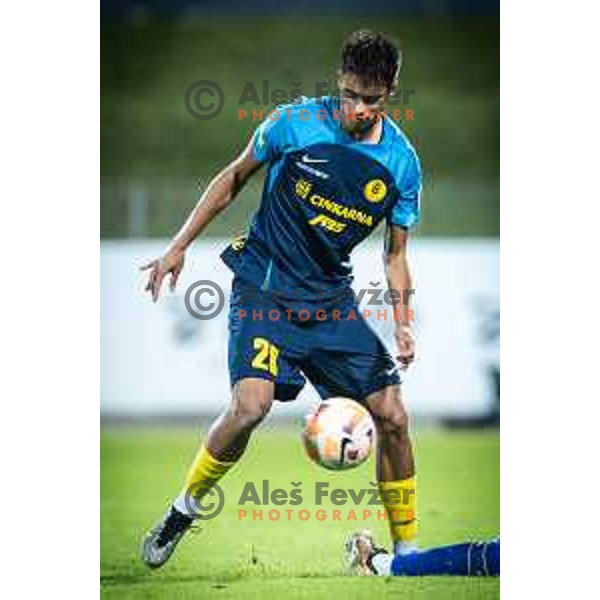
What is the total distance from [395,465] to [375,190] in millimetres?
1039

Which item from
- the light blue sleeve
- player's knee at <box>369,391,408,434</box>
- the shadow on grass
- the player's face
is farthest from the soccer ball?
the player's face

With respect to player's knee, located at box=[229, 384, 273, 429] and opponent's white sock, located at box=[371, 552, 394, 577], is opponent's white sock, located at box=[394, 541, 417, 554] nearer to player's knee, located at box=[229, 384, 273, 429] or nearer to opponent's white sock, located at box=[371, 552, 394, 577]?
opponent's white sock, located at box=[371, 552, 394, 577]

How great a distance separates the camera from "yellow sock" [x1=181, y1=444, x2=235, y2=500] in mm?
6789

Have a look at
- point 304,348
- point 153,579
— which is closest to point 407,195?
point 304,348

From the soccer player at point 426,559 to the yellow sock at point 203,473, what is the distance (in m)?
0.55

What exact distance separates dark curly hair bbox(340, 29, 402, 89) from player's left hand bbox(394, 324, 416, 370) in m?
0.91

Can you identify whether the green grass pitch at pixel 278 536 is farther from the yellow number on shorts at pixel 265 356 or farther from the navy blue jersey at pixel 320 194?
the navy blue jersey at pixel 320 194

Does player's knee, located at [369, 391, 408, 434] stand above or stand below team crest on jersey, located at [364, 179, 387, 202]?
below

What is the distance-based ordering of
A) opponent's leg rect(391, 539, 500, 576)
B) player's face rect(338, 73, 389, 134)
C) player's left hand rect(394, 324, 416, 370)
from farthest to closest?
player's left hand rect(394, 324, 416, 370), opponent's leg rect(391, 539, 500, 576), player's face rect(338, 73, 389, 134)

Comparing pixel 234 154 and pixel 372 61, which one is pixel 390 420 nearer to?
pixel 234 154

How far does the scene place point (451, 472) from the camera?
7297 mm

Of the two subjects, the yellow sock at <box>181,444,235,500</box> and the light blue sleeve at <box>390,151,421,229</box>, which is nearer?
the light blue sleeve at <box>390,151,421,229</box>

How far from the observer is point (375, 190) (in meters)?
6.66
